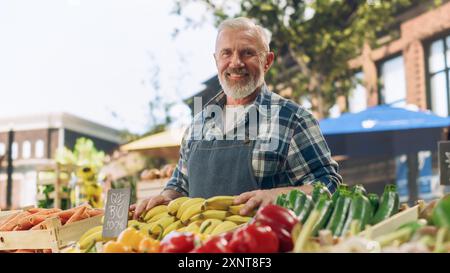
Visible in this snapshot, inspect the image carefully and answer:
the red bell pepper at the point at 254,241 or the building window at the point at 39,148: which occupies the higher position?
the building window at the point at 39,148

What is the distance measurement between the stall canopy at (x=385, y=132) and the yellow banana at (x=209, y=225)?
711 centimetres

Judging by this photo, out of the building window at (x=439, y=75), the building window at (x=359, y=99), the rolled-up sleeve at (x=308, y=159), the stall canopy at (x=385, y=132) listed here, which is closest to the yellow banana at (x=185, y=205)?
the rolled-up sleeve at (x=308, y=159)

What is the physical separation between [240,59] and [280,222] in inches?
69.9

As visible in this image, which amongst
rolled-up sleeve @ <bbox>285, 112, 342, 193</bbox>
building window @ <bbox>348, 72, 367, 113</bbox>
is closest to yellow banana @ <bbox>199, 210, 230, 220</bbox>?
rolled-up sleeve @ <bbox>285, 112, 342, 193</bbox>

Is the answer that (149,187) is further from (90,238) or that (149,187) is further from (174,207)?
(90,238)

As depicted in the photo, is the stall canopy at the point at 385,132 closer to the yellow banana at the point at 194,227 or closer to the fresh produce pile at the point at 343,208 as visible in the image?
the yellow banana at the point at 194,227

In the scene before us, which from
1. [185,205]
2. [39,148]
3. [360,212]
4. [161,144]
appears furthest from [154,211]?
[39,148]

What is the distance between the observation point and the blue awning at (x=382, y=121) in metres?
9.83

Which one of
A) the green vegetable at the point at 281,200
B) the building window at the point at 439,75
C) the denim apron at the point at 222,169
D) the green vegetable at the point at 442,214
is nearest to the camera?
the green vegetable at the point at 442,214

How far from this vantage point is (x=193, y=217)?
127 inches

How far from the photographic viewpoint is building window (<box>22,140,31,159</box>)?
4884 centimetres

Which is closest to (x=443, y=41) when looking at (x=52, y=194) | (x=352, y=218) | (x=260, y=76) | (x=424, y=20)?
(x=424, y=20)
